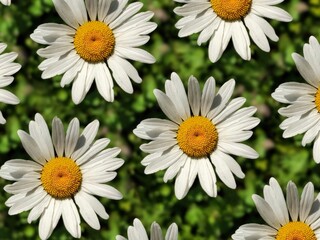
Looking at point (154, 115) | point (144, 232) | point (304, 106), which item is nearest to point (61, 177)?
point (144, 232)

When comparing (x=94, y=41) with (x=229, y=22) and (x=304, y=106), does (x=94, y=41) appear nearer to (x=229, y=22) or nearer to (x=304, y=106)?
(x=229, y=22)

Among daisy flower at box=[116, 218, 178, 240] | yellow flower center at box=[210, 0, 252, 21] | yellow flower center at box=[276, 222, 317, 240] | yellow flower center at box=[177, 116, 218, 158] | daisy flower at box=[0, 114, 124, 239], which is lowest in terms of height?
yellow flower center at box=[276, 222, 317, 240]

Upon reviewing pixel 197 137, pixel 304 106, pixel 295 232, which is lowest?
pixel 295 232

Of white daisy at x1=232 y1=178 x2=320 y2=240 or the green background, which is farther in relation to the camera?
the green background

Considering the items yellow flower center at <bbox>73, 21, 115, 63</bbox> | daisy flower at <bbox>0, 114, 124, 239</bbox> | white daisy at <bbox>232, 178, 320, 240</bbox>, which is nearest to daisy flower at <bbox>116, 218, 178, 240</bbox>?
daisy flower at <bbox>0, 114, 124, 239</bbox>

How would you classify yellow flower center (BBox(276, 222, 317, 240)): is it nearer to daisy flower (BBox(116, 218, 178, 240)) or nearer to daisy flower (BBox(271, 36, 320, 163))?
daisy flower (BBox(271, 36, 320, 163))

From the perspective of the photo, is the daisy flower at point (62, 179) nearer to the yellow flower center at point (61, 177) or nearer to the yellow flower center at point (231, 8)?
the yellow flower center at point (61, 177)

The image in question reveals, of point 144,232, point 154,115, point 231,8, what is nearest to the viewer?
point 144,232

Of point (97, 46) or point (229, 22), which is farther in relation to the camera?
point (229, 22)
